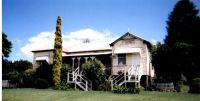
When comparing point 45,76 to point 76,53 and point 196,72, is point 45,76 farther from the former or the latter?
point 196,72

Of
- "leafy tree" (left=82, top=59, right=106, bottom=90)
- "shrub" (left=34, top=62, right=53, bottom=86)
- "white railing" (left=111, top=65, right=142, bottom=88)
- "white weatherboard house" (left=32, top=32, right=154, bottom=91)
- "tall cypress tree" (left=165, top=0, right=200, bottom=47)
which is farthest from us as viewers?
"tall cypress tree" (left=165, top=0, right=200, bottom=47)

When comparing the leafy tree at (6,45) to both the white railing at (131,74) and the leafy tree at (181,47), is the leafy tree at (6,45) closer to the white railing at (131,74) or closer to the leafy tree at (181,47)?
the white railing at (131,74)

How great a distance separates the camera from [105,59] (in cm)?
3172

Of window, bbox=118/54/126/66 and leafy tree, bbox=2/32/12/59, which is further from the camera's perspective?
leafy tree, bbox=2/32/12/59

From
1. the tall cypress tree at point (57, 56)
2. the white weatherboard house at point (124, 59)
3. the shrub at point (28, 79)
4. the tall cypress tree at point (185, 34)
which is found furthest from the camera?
the shrub at point (28, 79)

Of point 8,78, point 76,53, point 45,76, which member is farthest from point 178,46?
point 8,78

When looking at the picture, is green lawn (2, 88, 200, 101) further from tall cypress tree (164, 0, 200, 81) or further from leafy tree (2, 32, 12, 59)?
leafy tree (2, 32, 12, 59)

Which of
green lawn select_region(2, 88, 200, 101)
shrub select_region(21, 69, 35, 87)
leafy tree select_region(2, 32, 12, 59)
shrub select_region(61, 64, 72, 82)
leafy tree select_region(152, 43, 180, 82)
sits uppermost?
leafy tree select_region(2, 32, 12, 59)

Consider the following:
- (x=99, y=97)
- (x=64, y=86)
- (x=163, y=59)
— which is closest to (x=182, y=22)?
(x=163, y=59)

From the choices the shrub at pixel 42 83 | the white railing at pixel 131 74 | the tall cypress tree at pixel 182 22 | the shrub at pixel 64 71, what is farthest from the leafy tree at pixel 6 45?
the tall cypress tree at pixel 182 22

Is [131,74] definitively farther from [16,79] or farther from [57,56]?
[16,79]

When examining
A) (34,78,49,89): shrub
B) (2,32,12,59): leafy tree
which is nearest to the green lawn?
(34,78,49,89): shrub

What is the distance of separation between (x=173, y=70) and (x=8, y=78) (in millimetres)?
20629

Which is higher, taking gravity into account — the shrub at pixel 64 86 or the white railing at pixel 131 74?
the white railing at pixel 131 74
